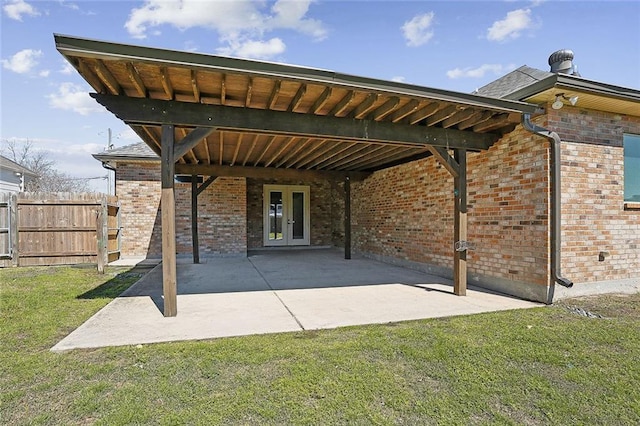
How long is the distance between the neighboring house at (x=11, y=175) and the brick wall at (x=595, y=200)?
64.2ft

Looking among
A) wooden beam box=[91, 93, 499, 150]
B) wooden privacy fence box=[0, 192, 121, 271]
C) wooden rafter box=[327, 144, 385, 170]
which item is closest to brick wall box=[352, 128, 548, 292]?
wooden beam box=[91, 93, 499, 150]

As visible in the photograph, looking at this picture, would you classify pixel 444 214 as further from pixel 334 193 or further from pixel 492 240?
pixel 334 193

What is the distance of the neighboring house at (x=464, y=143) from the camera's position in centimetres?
358

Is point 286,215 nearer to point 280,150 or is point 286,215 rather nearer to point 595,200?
point 280,150

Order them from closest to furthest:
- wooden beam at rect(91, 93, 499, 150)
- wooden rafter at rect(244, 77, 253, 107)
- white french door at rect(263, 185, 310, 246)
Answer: wooden rafter at rect(244, 77, 253, 107) < wooden beam at rect(91, 93, 499, 150) < white french door at rect(263, 185, 310, 246)


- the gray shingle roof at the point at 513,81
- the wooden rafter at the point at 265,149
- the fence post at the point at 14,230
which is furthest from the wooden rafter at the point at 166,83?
the fence post at the point at 14,230

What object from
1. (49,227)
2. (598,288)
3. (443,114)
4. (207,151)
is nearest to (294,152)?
(207,151)

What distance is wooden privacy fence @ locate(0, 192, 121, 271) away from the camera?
26.9 feet

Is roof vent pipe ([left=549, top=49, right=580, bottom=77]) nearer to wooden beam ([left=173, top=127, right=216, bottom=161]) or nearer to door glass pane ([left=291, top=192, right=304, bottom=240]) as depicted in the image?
wooden beam ([left=173, top=127, right=216, bottom=161])

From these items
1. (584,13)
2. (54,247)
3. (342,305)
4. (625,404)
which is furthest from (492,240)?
(54,247)

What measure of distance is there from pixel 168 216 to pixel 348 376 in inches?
112

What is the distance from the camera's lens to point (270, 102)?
4.11 m

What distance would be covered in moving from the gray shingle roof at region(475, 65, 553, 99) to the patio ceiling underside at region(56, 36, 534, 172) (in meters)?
0.52

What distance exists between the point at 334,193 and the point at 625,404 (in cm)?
1088
